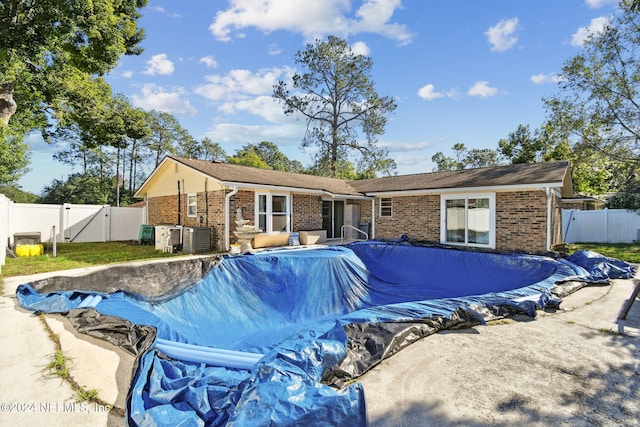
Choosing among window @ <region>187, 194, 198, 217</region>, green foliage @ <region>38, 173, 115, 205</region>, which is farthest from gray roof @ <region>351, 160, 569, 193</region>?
green foliage @ <region>38, 173, 115, 205</region>

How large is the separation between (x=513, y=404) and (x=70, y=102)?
64.6 feet

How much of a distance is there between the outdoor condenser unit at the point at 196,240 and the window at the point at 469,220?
30.3 ft

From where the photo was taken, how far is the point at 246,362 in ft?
9.76

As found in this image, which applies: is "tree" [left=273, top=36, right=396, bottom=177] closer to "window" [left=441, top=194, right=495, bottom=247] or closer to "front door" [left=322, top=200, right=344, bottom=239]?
"front door" [left=322, top=200, right=344, bottom=239]

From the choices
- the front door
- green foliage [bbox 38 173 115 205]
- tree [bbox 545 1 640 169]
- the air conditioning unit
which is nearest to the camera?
the air conditioning unit

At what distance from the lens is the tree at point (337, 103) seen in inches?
1035

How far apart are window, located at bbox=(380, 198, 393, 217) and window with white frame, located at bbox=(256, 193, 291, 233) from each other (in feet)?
15.2

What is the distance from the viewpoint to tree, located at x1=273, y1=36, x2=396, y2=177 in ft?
86.3

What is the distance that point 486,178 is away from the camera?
12.0 m

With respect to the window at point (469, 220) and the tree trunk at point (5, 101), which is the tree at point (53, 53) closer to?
the tree trunk at point (5, 101)

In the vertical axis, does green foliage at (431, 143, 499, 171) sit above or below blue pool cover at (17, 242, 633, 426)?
above

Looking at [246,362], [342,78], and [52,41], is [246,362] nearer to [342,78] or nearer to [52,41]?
[52,41]

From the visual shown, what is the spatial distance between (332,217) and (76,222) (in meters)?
12.7

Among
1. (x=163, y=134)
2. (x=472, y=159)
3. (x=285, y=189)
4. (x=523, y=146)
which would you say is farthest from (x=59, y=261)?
(x=472, y=159)
